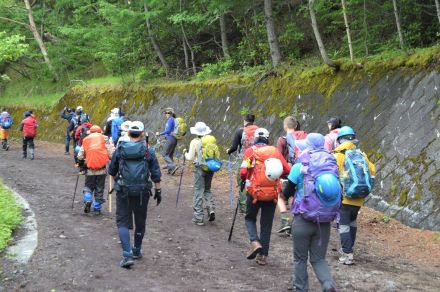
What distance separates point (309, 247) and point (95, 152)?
18.6 feet

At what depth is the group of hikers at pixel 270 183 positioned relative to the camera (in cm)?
523

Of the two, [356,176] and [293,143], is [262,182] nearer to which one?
[356,176]

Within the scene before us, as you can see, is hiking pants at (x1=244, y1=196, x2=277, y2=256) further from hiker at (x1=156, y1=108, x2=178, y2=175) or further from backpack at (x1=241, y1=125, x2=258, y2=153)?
hiker at (x1=156, y1=108, x2=178, y2=175)

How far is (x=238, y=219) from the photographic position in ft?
32.4

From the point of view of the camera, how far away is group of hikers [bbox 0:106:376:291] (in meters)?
5.23

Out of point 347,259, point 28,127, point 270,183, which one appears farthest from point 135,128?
point 28,127

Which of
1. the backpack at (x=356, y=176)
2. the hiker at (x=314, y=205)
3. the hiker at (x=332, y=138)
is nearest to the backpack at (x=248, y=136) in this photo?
the hiker at (x=332, y=138)

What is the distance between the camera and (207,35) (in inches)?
928

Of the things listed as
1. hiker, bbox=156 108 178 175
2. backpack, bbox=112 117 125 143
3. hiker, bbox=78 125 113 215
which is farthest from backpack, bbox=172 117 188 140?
hiker, bbox=78 125 113 215

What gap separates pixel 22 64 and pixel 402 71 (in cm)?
2955

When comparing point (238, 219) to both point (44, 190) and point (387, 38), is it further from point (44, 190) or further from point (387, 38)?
point (387, 38)

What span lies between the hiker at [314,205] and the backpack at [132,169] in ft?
7.32

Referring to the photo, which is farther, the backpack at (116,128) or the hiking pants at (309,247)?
the backpack at (116,128)

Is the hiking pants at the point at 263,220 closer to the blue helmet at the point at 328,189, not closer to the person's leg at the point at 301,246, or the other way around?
the person's leg at the point at 301,246
